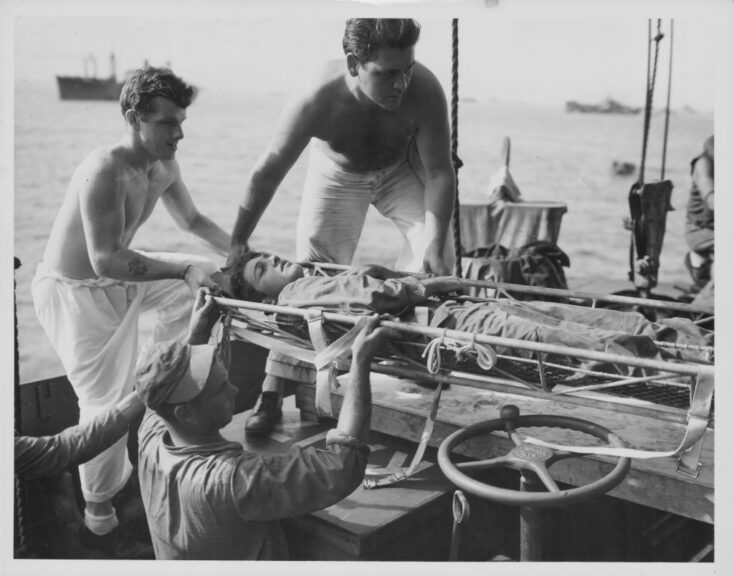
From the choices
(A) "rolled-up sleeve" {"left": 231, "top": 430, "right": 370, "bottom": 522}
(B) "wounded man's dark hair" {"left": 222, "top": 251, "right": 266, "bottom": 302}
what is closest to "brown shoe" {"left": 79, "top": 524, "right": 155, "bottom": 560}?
(A) "rolled-up sleeve" {"left": 231, "top": 430, "right": 370, "bottom": 522}

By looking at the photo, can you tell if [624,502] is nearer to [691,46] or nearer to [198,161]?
[691,46]

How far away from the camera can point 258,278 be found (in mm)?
3400

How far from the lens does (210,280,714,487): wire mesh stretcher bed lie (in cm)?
236

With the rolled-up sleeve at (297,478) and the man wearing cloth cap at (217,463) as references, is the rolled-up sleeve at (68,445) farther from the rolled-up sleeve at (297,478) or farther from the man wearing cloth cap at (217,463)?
the rolled-up sleeve at (297,478)

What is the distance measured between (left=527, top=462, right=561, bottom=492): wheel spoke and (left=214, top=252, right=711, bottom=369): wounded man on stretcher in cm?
40

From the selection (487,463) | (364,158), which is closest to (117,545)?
(487,463)

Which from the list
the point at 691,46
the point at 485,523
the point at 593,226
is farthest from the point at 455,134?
the point at 593,226

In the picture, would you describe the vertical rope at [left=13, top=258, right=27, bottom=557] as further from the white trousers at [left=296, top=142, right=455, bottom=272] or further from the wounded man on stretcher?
the white trousers at [left=296, top=142, right=455, bottom=272]

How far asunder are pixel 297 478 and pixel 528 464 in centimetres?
77

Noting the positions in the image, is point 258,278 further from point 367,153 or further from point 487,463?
point 487,463

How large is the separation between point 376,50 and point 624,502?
2.24 meters

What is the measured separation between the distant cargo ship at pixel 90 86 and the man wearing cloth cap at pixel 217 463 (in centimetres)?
131

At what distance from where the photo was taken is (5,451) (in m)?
3.02

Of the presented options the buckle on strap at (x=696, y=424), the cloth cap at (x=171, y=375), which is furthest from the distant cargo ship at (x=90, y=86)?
the buckle on strap at (x=696, y=424)
